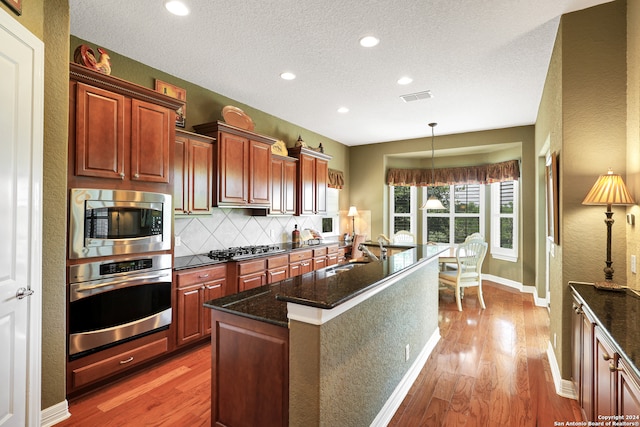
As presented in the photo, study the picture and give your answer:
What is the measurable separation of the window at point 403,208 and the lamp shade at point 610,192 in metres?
5.07

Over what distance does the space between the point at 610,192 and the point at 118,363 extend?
3.68 metres

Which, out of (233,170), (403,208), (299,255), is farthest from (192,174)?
(403,208)

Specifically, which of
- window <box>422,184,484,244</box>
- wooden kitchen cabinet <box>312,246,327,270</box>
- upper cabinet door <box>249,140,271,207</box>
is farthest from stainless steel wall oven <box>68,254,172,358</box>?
window <box>422,184,484,244</box>

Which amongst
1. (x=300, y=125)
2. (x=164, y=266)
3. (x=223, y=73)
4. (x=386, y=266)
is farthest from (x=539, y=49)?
(x=164, y=266)

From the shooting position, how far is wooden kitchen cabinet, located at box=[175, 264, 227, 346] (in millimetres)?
3047

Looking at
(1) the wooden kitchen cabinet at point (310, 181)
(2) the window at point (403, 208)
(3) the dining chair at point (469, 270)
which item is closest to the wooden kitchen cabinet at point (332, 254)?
(1) the wooden kitchen cabinet at point (310, 181)

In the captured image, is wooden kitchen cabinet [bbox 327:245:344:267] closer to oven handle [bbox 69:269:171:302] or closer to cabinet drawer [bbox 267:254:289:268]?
cabinet drawer [bbox 267:254:289:268]

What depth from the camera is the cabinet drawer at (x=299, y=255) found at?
4.42m

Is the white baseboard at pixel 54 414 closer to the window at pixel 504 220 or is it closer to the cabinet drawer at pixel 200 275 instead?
the cabinet drawer at pixel 200 275

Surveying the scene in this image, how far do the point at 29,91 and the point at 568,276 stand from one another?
3662 mm

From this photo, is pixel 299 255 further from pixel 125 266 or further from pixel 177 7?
pixel 177 7

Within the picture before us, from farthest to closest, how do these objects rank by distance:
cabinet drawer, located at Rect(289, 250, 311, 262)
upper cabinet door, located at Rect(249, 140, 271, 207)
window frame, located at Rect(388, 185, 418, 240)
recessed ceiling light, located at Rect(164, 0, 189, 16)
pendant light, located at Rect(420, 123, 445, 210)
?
window frame, located at Rect(388, 185, 418, 240)
pendant light, located at Rect(420, 123, 445, 210)
cabinet drawer, located at Rect(289, 250, 311, 262)
upper cabinet door, located at Rect(249, 140, 271, 207)
recessed ceiling light, located at Rect(164, 0, 189, 16)

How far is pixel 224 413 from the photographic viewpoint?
1.80 m

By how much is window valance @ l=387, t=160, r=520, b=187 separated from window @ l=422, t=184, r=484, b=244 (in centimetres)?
28
